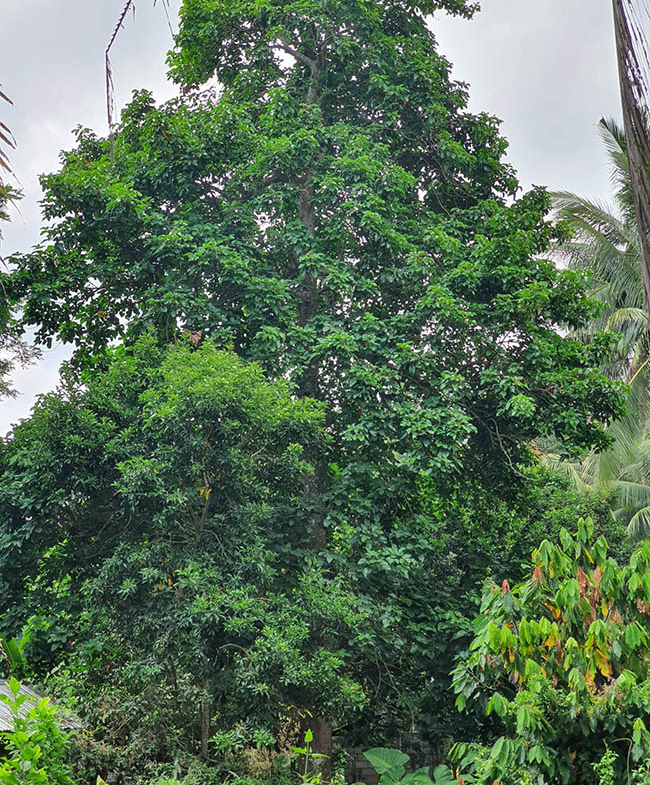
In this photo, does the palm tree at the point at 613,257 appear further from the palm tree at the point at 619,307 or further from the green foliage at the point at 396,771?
the green foliage at the point at 396,771

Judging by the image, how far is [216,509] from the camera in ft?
25.4

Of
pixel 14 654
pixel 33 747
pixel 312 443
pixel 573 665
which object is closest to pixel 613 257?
pixel 312 443

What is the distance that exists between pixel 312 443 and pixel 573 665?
3682 millimetres

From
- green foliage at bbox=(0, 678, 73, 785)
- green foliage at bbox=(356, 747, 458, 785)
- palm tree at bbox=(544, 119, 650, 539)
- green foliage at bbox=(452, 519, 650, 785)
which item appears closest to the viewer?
green foliage at bbox=(0, 678, 73, 785)

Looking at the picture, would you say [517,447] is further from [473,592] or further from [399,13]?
[399,13]

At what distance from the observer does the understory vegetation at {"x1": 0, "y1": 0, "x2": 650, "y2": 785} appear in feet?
22.1

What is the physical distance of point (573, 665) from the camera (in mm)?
5230

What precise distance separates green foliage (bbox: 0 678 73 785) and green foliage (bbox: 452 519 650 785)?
2.73 metres

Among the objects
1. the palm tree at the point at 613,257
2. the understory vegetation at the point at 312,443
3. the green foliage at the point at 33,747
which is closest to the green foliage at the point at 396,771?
the understory vegetation at the point at 312,443

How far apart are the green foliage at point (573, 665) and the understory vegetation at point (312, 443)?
0.07ft

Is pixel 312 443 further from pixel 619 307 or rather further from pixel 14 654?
pixel 619 307

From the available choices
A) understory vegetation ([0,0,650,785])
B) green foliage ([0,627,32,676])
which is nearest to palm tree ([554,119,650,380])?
understory vegetation ([0,0,650,785])

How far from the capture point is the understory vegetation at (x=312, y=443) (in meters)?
6.75

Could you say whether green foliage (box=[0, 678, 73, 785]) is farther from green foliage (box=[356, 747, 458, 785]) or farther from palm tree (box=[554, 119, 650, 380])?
palm tree (box=[554, 119, 650, 380])
